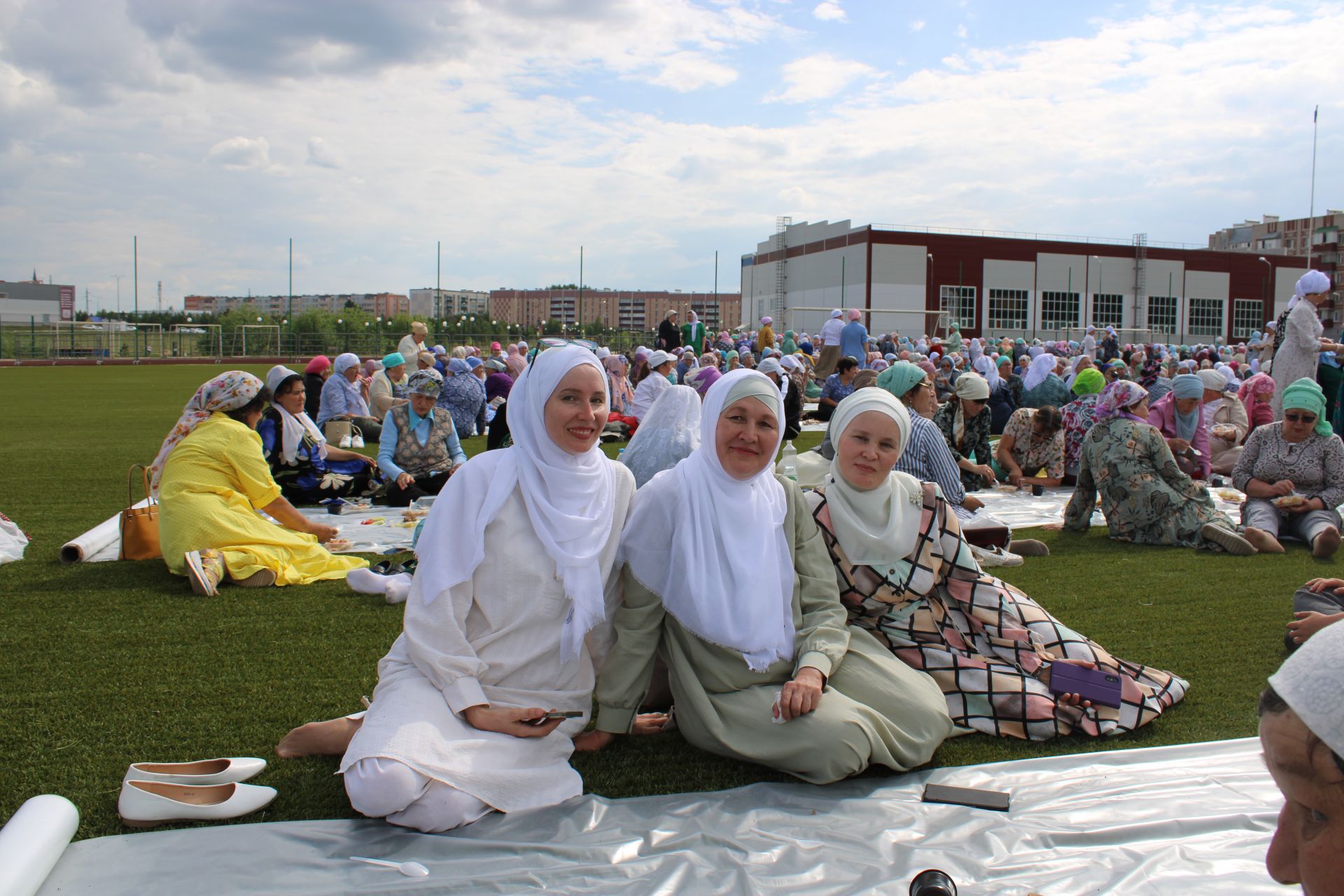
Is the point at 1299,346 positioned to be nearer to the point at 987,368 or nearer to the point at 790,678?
the point at 790,678

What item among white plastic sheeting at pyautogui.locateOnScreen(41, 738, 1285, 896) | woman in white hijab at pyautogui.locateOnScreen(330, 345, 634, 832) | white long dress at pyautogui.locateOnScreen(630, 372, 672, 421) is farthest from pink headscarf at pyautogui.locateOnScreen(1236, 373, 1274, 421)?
woman in white hijab at pyautogui.locateOnScreen(330, 345, 634, 832)

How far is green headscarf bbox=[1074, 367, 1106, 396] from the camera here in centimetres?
869

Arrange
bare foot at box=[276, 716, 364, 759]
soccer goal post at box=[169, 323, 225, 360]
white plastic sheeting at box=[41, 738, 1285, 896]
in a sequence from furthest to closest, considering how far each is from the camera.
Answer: soccer goal post at box=[169, 323, 225, 360] → bare foot at box=[276, 716, 364, 759] → white plastic sheeting at box=[41, 738, 1285, 896]

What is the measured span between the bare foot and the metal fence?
3420 centimetres

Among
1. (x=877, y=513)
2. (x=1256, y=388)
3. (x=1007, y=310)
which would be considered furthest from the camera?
(x=1007, y=310)

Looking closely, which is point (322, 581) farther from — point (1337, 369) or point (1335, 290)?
point (1335, 290)

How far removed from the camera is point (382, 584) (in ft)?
16.5

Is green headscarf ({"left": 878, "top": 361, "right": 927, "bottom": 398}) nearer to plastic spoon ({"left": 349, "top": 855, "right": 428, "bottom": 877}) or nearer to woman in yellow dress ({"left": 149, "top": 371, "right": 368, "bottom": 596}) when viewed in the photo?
woman in yellow dress ({"left": 149, "top": 371, "right": 368, "bottom": 596})

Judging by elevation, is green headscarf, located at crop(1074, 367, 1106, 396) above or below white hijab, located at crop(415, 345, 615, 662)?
above

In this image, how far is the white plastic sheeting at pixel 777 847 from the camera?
2.35 m

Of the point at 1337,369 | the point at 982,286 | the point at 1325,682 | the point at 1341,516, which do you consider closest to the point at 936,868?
the point at 1325,682

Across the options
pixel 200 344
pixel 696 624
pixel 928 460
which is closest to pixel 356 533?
pixel 928 460

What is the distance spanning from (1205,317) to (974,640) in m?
55.3

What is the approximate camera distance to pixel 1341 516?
245 inches
